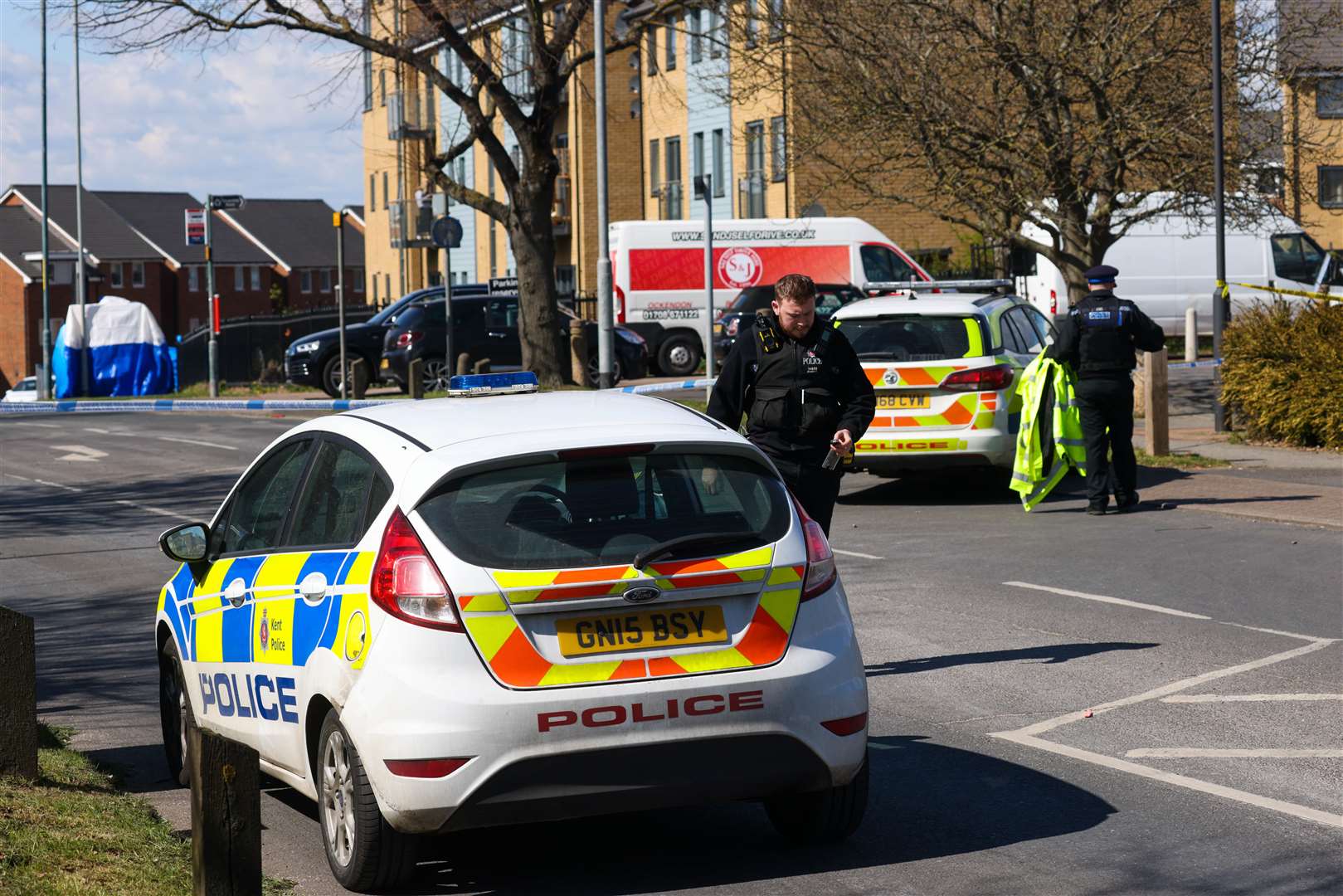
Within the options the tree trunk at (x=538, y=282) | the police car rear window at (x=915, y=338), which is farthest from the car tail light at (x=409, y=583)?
the tree trunk at (x=538, y=282)

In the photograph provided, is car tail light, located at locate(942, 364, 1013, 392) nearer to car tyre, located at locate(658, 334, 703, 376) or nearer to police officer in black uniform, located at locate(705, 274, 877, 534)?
police officer in black uniform, located at locate(705, 274, 877, 534)

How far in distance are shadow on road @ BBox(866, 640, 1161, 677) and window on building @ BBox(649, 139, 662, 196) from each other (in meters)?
44.8

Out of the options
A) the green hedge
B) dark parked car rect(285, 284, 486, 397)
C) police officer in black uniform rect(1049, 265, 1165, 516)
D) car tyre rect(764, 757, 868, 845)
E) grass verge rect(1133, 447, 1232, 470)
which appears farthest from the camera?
dark parked car rect(285, 284, 486, 397)

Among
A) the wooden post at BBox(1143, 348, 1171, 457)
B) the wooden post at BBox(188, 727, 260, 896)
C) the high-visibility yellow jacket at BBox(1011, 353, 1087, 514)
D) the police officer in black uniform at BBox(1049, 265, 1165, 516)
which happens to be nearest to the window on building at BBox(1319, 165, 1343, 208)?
the wooden post at BBox(1143, 348, 1171, 457)

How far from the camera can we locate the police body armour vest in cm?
862

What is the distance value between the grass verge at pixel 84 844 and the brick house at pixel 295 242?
102m

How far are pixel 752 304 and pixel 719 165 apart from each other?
54.9 feet

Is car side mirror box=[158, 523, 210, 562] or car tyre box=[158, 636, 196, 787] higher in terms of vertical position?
car side mirror box=[158, 523, 210, 562]

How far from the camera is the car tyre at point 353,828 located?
5449 mm

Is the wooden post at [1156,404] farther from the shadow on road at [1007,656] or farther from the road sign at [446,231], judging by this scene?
the road sign at [446,231]

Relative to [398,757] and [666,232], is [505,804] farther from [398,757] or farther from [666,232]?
[666,232]

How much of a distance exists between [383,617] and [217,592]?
5.02 feet

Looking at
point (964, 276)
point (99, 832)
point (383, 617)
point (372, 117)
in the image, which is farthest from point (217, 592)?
point (372, 117)

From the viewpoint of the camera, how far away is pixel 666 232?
37531 mm
